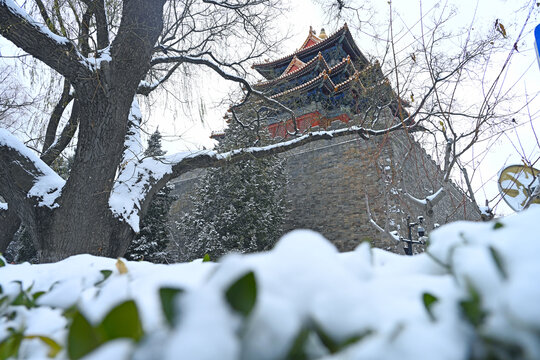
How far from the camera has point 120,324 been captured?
1.13 ft

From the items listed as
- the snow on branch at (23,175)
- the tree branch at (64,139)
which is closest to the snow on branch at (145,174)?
the snow on branch at (23,175)

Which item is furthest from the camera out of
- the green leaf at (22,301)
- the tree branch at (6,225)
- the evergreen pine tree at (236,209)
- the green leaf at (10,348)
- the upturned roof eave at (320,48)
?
the upturned roof eave at (320,48)

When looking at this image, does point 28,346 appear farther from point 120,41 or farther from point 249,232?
point 249,232

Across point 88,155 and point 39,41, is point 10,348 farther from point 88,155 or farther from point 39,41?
point 39,41

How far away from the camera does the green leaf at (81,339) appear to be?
342mm

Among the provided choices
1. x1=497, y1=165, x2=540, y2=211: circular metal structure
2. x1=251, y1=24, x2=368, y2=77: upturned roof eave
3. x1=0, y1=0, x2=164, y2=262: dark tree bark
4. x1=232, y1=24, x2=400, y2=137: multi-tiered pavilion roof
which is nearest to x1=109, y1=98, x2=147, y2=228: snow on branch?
x1=0, y1=0, x2=164, y2=262: dark tree bark

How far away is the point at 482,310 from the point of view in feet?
1.24

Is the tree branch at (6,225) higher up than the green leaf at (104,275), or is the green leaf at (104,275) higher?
the tree branch at (6,225)


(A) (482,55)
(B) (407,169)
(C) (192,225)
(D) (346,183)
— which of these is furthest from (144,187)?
(B) (407,169)

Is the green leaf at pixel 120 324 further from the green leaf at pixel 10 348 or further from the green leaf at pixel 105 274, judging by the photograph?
the green leaf at pixel 105 274

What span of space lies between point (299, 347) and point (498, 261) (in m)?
0.29

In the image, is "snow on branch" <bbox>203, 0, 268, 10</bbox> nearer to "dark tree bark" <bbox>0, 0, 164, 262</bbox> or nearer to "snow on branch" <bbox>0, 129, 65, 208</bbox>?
"dark tree bark" <bbox>0, 0, 164, 262</bbox>

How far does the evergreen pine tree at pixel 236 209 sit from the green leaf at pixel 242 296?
785cm

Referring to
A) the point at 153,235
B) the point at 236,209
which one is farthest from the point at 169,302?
the point at 153,235
